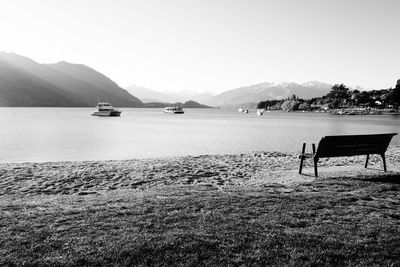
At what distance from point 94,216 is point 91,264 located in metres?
2.40

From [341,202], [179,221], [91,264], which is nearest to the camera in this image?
[91,264]

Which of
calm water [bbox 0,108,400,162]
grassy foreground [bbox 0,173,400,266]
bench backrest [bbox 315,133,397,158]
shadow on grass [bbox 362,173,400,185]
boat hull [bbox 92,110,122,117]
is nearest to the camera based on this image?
grassy foreground [bbox 0,173,400,266]

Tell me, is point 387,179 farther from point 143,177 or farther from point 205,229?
point 143,177

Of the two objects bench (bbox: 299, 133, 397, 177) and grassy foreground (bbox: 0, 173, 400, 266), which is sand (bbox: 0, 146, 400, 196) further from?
grassy foreground (bbox: 0, 173, 400, 266)

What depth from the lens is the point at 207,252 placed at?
234 inches

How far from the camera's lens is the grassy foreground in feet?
19.0

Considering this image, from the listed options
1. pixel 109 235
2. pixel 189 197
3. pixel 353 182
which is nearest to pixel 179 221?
pixel 109 235

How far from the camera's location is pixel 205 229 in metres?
6.98

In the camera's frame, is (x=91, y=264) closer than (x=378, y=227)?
Yes

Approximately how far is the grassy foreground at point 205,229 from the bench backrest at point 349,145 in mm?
3232

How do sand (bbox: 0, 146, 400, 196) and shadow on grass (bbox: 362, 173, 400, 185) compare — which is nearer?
shadow on grass (bbox: 362, 173, 400, 185)

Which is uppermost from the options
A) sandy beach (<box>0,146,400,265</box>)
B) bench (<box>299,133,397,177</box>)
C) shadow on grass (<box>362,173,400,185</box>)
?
bench (<box>299,133,397,177</box>)

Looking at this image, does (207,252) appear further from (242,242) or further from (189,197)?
(189,197)

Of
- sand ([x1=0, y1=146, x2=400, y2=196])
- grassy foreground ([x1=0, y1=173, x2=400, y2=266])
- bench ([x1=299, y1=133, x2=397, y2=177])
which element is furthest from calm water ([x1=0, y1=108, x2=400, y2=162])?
grassy foreground ([x1=0, y1=173, x2=400, y2=266])
